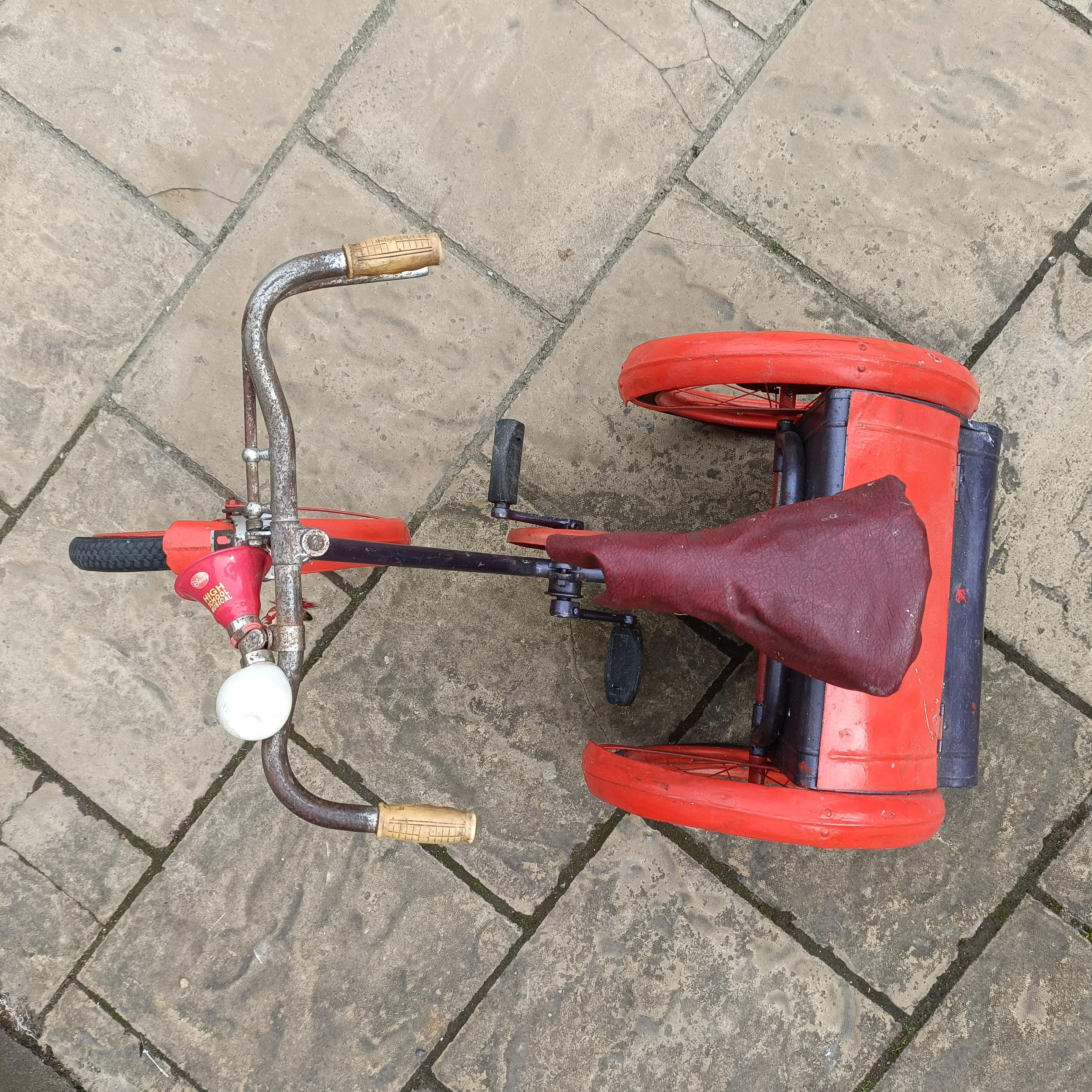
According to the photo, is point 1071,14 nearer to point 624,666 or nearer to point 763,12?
point 763,12

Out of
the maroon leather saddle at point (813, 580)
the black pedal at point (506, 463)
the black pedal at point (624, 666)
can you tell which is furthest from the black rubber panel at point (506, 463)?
the black pedal at point (624, 666)

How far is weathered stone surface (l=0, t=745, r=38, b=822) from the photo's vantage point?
85.1 inches

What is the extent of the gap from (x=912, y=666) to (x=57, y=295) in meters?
2.25

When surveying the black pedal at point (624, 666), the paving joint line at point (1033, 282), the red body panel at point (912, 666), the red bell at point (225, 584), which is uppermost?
the paving joint line at point (1033, 282)

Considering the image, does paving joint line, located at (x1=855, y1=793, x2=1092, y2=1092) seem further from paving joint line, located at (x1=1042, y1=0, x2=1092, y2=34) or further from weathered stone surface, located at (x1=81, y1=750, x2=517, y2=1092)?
paving joint line, located at (x1=1042, y1=0, x2=1092, y2=34)

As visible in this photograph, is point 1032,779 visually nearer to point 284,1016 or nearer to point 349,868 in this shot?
point 349,868

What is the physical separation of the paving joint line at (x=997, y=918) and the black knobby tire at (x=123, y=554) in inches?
83.9

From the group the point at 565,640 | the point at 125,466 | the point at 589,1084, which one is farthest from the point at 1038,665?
the point at 125,466

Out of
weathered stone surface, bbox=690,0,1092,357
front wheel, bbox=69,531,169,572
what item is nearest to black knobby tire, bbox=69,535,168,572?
front wheel, bbox=69,531,169,572

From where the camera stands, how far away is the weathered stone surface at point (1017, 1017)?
2119 millimetres

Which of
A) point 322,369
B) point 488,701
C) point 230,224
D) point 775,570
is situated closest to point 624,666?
point 488,701

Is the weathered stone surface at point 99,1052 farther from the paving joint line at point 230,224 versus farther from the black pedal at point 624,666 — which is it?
the black pedal at point 624,666

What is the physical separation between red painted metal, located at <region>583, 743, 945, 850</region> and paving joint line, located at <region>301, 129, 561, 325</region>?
49.1 inches

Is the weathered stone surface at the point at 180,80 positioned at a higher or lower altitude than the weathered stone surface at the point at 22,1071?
higher
